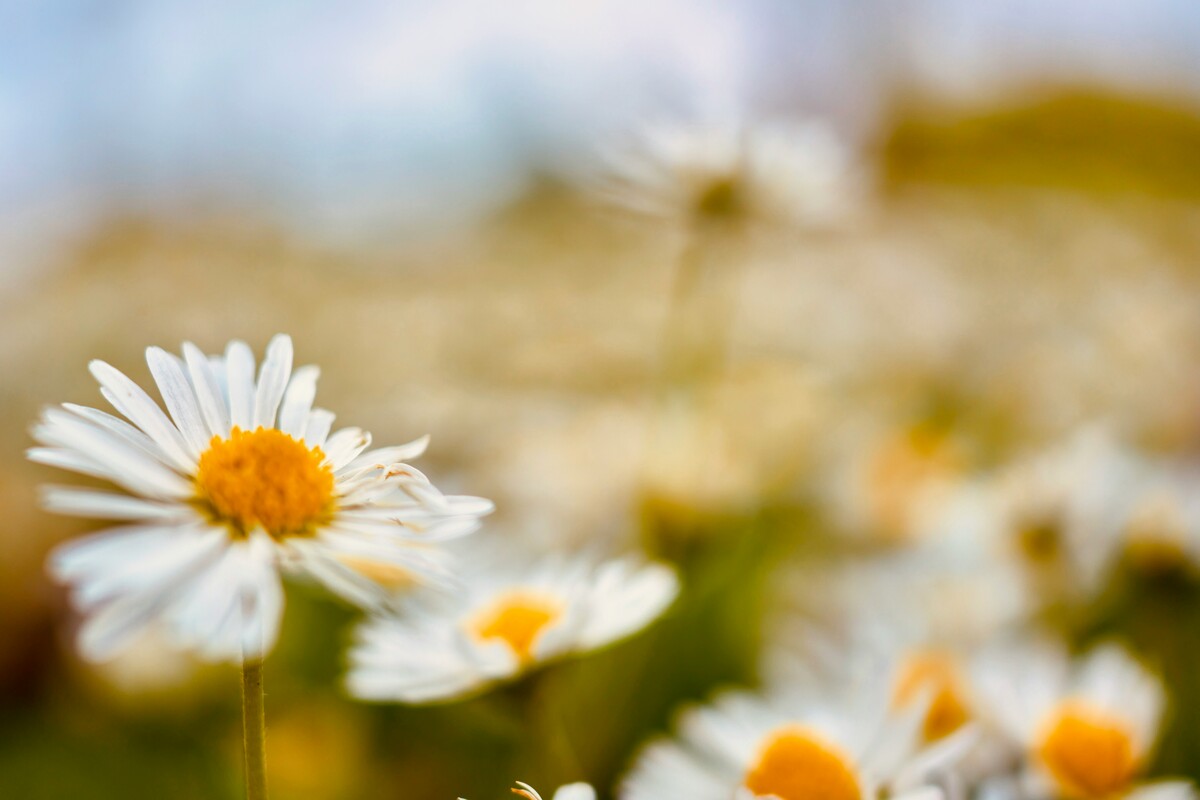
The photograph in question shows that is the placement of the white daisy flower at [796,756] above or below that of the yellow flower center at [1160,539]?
below

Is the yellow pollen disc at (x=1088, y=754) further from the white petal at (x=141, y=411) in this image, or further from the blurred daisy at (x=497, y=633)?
the white petal at (x=141, y=411)

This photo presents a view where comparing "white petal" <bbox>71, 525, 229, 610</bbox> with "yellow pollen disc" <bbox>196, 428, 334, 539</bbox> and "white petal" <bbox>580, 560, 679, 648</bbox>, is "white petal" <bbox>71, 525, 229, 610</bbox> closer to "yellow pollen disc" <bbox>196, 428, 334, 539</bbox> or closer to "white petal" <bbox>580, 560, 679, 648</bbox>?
"yellow pollen disc" <bbox>196, 428, 334, 539</bbox>

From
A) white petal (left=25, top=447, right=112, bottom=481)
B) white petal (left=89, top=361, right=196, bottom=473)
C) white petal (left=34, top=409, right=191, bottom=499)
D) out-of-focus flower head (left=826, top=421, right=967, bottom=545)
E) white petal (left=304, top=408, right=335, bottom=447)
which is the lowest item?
white petal (left=25, top=447, right=112, bottom=481)

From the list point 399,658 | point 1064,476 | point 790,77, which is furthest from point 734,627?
point 790,77

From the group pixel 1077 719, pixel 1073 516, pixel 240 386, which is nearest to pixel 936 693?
pixel 1077 719

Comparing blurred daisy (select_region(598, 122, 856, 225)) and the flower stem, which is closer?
the flower stem

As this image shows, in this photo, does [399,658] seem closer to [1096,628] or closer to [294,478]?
[294,478]

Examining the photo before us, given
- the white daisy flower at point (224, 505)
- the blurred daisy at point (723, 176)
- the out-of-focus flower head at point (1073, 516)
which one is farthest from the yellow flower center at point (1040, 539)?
the white daisy flower at point (224, 505)

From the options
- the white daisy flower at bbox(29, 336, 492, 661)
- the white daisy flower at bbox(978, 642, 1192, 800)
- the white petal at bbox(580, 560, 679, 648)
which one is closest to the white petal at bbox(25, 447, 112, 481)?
the white daisy flower at bbox(29, 336, 492, 661)
